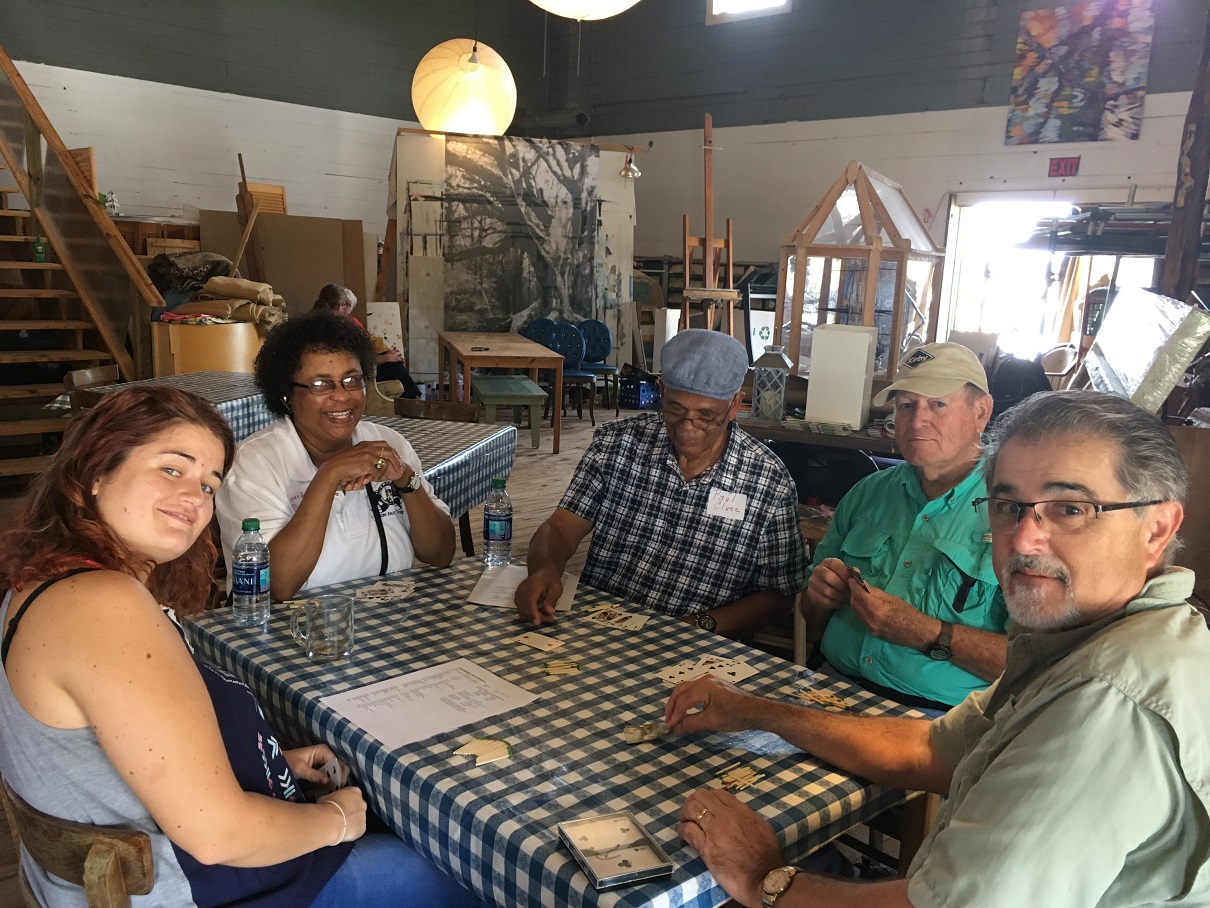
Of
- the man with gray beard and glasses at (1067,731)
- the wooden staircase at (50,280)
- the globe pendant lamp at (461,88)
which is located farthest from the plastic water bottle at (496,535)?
the globe pendant lamp at (461,88)

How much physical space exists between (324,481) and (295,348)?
0.46m

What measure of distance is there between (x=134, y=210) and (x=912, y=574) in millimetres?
10386

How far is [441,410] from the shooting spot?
4930mm

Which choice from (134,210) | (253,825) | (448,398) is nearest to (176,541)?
(253,825)

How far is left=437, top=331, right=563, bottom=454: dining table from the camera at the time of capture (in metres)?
7.88

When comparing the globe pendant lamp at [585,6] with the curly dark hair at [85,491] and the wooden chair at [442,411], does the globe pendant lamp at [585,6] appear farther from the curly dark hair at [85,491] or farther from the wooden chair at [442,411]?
the curly dark hair at [85,491]

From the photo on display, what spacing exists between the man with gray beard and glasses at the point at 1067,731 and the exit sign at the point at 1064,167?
29.6 feet

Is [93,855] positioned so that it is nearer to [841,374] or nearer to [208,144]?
[841,374]

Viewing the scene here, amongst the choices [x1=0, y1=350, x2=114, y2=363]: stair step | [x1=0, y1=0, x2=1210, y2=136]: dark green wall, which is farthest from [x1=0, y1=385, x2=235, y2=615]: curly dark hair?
[x1=0, y1=0, x2=1210, y2=136]: dark green wall

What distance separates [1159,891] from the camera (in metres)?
1.00

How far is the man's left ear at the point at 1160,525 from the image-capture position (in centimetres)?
119

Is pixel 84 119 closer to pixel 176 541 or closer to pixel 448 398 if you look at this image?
pixel 448 398

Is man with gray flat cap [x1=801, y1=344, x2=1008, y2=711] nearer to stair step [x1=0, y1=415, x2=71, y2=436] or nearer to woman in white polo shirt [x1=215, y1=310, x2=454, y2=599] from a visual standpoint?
woman in white polo shirt [x1=215, y1=310, x2=454, y2=599]

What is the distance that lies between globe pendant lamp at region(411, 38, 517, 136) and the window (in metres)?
4.79
